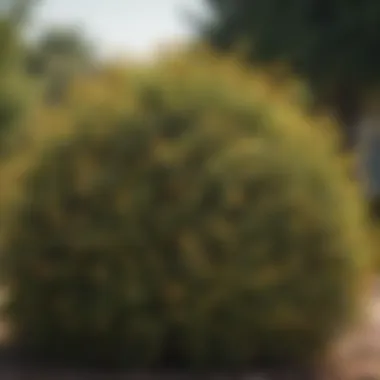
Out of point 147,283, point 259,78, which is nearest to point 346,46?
point 259,78

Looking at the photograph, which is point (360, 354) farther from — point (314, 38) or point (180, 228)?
point (314, 38)

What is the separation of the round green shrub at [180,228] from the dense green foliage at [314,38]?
1350 centimetres

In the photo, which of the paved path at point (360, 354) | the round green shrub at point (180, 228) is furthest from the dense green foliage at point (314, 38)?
the round green shrub at point (180, 228)

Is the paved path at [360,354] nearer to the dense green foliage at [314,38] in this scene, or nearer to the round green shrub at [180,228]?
the round green shrub at [180,228]

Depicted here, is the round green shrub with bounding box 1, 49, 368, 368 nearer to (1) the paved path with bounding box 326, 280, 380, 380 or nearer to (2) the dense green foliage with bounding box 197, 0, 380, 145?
(1) the paved path with bounding box 326, 280, 380, 380

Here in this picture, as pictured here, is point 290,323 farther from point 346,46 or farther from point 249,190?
point 346,46

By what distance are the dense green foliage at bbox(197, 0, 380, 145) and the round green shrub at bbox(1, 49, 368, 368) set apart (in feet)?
44.3

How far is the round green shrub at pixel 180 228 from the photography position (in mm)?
7625

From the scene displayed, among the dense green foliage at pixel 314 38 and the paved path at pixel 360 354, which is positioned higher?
the dense green foliage at pixel 314 38

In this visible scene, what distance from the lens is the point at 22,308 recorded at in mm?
8062

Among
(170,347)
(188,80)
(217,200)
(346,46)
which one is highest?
(346,46)

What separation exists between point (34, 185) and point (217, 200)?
4.09 feet

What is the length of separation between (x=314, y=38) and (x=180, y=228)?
14.9 m

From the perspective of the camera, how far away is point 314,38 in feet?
72.3
